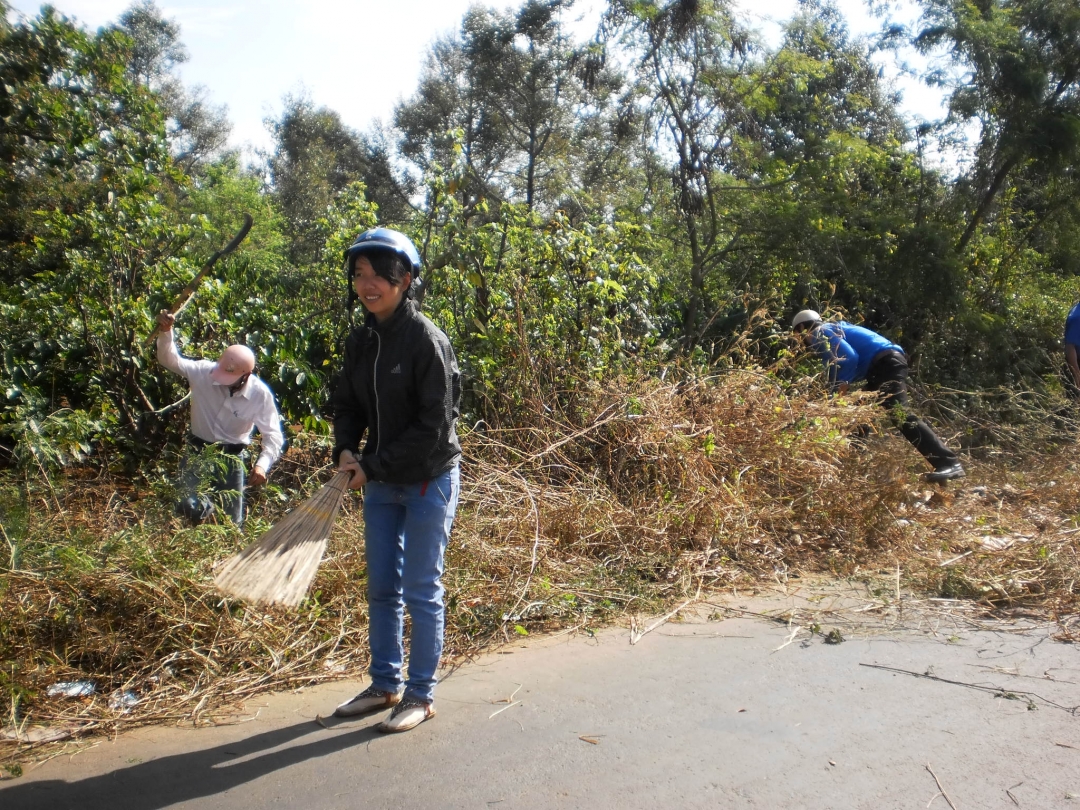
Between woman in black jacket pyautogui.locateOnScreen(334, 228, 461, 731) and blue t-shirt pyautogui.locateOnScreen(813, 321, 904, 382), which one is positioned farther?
blue t-shirt pyautogui.locateOnScreen(813, 321, 904, 382)

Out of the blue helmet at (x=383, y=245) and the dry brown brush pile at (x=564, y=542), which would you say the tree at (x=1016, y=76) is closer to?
the dry brown brush pile at (x=564, y=542)

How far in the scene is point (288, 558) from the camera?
12.8 ft

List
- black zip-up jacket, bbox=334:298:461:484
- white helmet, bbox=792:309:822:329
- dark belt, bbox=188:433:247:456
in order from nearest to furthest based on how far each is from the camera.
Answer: black zip-up jacket, bbox=334:298:461:484 → dark belt, bbox=188:433:247:456 → white helmet, bbox=792:309:822:329

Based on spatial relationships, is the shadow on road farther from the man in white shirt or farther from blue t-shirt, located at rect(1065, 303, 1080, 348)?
blue t-shirt, located at rect(1065, 303, 1080, 348)

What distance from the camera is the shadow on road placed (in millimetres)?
3275

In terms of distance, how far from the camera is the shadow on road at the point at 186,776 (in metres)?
3.28

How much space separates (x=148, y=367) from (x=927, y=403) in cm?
787

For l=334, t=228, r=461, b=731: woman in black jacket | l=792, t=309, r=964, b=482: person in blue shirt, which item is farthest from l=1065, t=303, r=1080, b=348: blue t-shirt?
l=334, t=228, r=461, b=731: woman in black jacket

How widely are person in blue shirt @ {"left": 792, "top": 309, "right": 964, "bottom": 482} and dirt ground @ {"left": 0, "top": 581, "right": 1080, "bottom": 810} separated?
3.14 metres

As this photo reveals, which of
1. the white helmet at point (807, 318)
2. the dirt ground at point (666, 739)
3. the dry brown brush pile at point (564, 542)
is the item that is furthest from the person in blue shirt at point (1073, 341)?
the dirt ground at point (666, 739)

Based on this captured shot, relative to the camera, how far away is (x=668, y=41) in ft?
39.1

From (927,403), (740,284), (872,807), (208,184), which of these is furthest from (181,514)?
(208,184)

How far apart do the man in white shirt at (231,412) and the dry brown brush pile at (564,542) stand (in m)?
0.37

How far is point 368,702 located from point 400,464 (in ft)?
3.51
